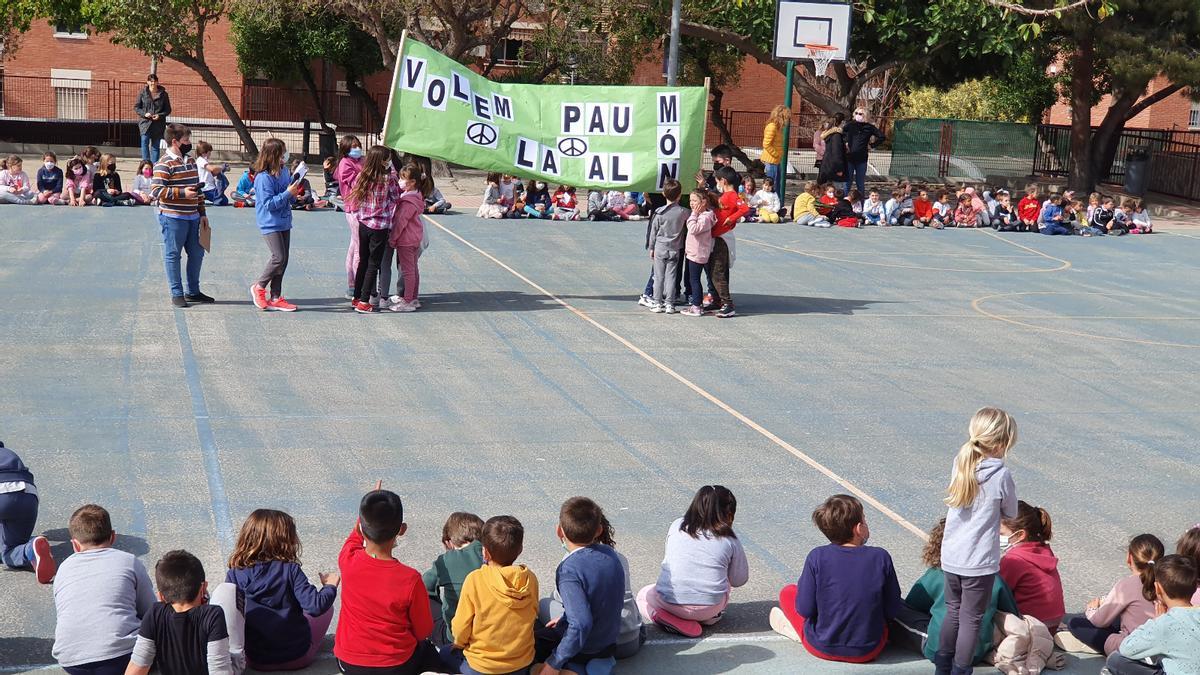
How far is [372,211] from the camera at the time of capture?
43.7ft

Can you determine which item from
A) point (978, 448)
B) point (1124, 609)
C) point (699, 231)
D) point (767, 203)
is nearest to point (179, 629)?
point (978, 448)

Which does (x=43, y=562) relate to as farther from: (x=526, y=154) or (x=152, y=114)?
(x=152, y=114)

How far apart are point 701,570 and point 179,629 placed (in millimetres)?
2433

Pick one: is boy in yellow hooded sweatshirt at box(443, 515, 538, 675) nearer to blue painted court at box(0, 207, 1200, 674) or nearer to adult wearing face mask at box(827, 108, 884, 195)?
blue painted court at box(0, 207, 1200, 674)

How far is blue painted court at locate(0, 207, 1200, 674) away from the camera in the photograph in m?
7.54

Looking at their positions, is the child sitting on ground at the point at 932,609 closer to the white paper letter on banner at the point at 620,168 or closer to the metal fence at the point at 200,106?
the white paper letter on banner at the point at 620,168

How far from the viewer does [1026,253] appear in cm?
2188

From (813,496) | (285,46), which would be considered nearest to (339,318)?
(813,496)

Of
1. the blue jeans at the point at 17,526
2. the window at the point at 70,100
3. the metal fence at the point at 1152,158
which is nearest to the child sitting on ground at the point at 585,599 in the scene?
the blue jeans at the point at 17,526

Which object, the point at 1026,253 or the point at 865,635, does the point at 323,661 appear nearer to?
the point at 865,635

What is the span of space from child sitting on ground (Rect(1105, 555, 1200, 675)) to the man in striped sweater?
10.3 m

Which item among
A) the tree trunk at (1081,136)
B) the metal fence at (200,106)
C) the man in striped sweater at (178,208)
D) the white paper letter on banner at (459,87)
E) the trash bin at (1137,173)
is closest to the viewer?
the man in striped sweater at (178,208)

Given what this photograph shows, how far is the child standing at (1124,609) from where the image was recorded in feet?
19.6

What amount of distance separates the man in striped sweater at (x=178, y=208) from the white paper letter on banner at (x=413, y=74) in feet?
7.88
